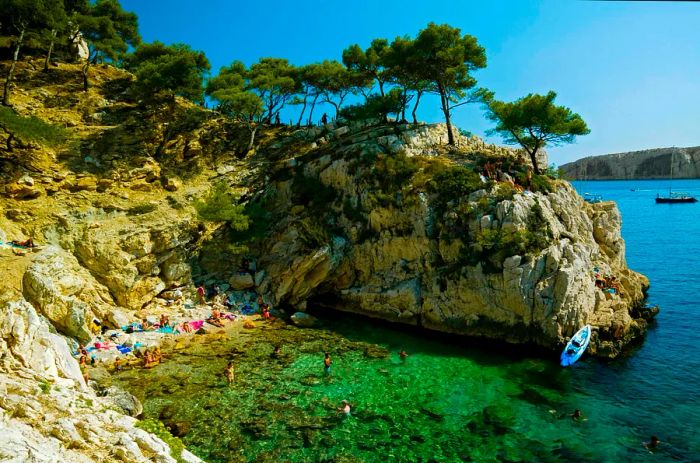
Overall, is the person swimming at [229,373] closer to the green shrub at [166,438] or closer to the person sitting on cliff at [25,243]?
the green shrub at [166,438]

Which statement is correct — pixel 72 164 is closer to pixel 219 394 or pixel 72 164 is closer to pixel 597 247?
pixel 219 394

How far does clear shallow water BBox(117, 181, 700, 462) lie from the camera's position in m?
17.7

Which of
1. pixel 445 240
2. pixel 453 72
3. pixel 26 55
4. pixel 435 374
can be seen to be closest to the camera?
pixel 435 374

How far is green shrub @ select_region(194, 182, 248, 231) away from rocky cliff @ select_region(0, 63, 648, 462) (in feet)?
5.41

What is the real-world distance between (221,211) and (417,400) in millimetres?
23422

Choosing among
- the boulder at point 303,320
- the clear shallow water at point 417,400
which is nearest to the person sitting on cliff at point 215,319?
the clear shallow water at point 417,400

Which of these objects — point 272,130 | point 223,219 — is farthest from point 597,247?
point 272,130

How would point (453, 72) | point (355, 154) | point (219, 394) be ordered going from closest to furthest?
point (219, 394)
point (355, 154)
point (453, 72)

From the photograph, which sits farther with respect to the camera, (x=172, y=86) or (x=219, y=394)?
(x=172, y=86)

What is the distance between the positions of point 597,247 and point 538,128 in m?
13.1

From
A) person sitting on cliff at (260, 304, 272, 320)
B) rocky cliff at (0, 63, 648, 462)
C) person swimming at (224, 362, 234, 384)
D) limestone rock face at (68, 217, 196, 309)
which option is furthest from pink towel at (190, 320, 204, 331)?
person swimming at (224, 362, 234, 384)

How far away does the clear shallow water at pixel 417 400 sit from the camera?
57.9 feet

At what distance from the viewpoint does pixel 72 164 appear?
36.8 meters

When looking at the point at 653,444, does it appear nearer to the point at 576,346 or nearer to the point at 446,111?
the point at 576,346
